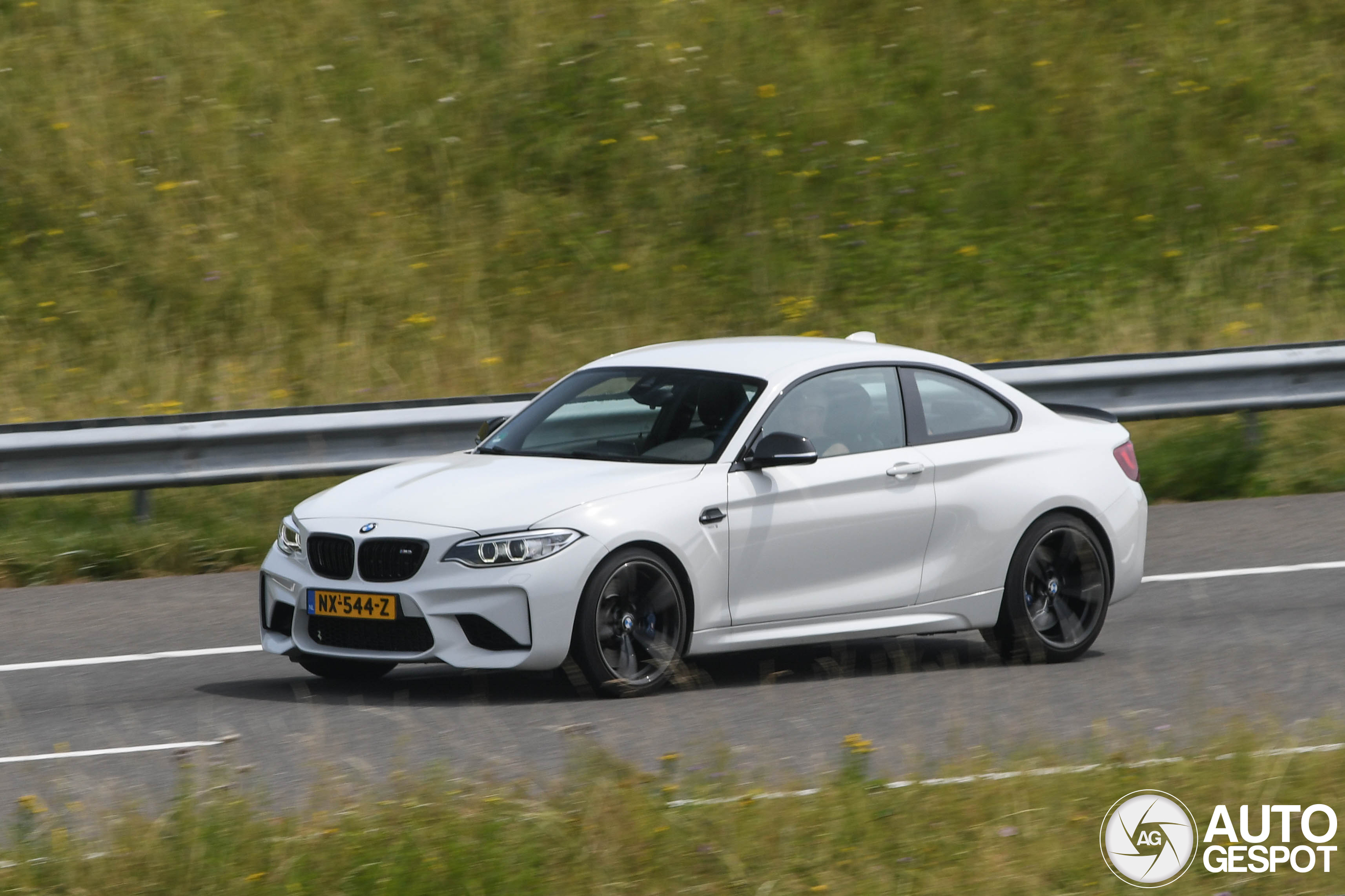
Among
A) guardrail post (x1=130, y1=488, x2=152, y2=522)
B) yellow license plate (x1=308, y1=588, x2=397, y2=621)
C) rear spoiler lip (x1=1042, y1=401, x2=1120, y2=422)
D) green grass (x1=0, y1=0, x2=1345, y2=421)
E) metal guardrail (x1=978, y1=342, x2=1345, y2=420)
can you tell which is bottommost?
yellow license plate (x1=308, y1=588, x2=397, y2=621)

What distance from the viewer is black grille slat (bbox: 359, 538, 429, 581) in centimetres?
756

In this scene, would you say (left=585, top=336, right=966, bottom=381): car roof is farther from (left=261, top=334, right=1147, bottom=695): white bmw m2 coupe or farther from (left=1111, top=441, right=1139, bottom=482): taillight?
(left=1111, top=441, right=1139, bottom=482): taillight

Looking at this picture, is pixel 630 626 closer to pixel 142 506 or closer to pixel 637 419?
pixel 637 419

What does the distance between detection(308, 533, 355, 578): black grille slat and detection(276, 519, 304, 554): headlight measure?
0.10 m

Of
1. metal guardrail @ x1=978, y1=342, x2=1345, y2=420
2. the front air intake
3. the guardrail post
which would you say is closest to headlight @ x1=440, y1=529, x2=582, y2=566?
the front air intake

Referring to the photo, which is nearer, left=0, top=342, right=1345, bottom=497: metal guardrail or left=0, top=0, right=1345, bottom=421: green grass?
left=0, top=342, right=1345, bottom=497: metal guardrail

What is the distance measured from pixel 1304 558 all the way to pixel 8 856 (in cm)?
820

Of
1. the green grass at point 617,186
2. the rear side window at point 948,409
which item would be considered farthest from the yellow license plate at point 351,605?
the green grass at point 617,186

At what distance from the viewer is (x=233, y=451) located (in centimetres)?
1172

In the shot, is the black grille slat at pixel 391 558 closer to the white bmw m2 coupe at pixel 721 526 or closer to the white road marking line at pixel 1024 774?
the white bmw m2 coupe at pixel 721 526

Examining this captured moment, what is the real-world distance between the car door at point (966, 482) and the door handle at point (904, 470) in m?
0.11

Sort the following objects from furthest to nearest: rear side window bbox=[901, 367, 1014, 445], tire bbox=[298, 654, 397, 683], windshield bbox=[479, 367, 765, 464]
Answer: rear side window bbox=[901, 367, 1014, 445], windshield bbox=[479, 367, 765, 464], tire bbox=[298, 654, 397, 683]

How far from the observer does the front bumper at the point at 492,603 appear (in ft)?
24.5

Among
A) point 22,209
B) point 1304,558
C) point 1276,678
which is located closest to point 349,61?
point 22,209
